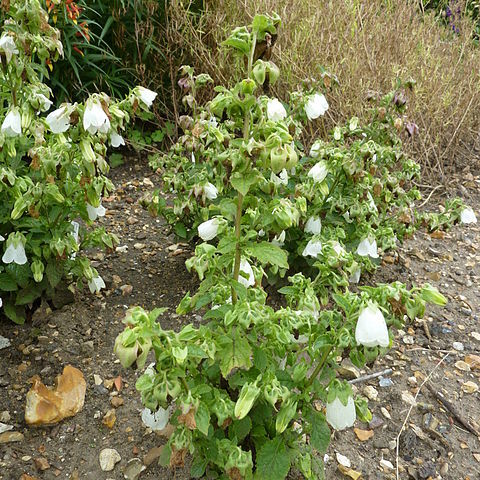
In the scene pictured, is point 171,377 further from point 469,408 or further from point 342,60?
point 342,60

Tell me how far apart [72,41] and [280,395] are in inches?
131

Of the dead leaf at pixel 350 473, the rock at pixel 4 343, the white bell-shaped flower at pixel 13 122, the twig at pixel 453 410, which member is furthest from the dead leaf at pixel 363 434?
the white bell-shaped flower at pixel 13 122

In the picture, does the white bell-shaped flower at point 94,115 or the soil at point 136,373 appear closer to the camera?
the white bell-shaped flower at point 94,115

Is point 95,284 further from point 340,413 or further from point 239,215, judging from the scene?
point 340,413

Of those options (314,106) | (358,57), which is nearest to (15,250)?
(314,106)

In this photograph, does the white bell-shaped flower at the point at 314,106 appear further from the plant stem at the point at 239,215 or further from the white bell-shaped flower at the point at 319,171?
the plant stem at the point at 239,215

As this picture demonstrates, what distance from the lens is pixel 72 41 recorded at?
4.07 meters

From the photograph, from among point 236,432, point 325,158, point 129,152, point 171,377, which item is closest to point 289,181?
point 325,158

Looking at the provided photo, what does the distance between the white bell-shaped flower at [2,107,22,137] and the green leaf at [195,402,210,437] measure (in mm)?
1249

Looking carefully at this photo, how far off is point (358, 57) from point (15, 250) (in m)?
2.96

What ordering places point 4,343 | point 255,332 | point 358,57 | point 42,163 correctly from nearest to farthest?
point 255,332 → point 42,163 → point 4,343 → point 358,57

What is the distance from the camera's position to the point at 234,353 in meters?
1.66

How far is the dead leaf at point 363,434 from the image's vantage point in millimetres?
2400

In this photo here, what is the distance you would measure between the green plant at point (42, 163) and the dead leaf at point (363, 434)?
1.32 metres
